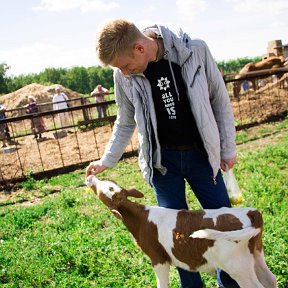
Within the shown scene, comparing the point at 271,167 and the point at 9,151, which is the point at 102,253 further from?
the point at 9,151

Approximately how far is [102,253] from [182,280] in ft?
4.10

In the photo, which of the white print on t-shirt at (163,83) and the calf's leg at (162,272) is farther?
the calf's leg at (162,272)

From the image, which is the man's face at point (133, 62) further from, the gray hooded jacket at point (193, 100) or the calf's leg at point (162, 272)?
the calf's leg at point (162, 272)

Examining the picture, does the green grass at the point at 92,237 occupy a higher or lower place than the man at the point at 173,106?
lower

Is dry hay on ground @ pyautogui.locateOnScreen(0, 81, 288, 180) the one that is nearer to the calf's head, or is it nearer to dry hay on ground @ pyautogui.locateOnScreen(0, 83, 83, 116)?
→ the calf's head

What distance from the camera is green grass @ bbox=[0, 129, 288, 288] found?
3.63 m

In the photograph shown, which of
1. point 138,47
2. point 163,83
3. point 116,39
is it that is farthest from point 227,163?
Answer: point 116,39

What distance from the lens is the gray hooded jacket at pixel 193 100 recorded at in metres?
2.47

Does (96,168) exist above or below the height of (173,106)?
below

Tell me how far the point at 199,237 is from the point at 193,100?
85 centimetres

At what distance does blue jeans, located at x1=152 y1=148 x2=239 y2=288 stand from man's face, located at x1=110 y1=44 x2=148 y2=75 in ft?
2.06

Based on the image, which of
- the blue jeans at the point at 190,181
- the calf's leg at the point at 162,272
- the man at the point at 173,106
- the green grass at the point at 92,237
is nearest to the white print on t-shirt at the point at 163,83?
the man at the point at 173,106

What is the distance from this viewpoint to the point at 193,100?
8.13 ft

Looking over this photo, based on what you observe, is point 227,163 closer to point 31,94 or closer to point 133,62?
point 133,62
